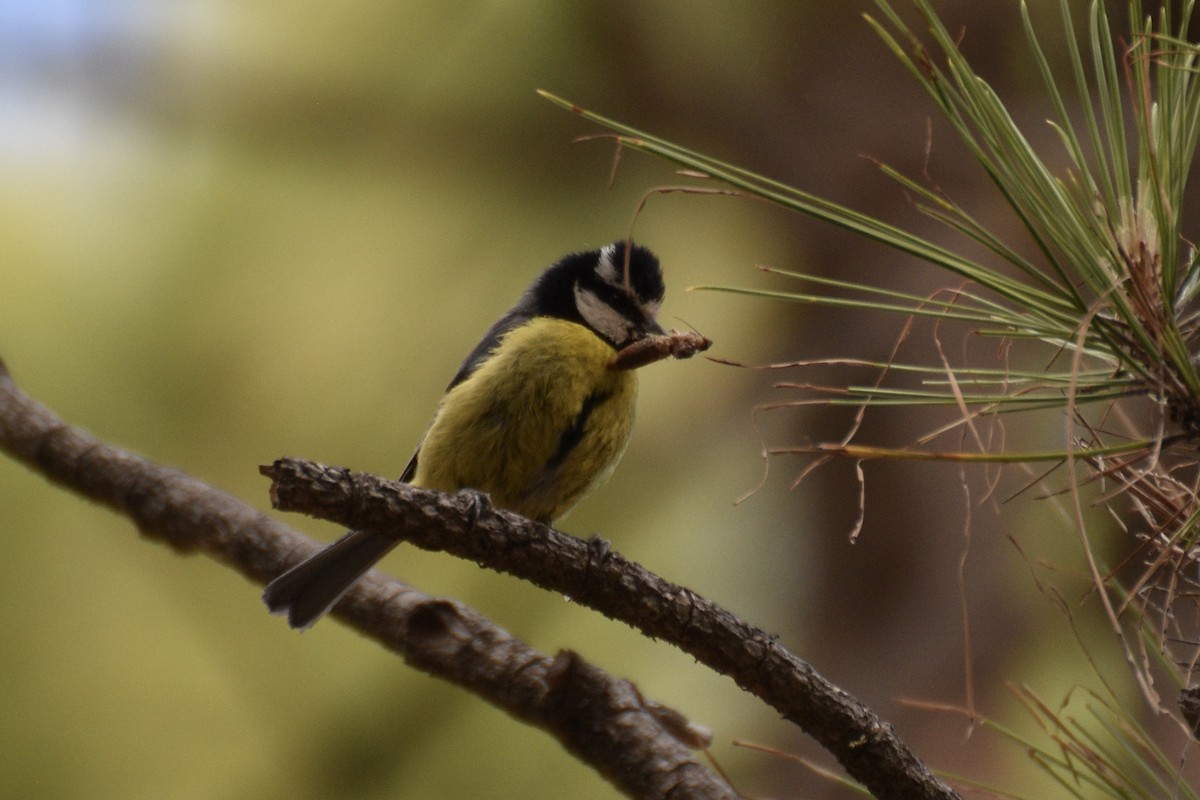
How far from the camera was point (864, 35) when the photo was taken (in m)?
2.00

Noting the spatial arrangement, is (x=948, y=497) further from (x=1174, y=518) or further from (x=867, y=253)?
(x=1174, y=518)

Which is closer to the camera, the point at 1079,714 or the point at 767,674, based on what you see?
the point at 767,674

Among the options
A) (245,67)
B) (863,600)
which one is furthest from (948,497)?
(245,67)

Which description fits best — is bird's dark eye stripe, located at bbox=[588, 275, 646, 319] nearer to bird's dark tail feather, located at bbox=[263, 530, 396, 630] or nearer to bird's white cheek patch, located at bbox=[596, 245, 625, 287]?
bird's white cheek patch, located at bbox=[596, 245, 625, 287]

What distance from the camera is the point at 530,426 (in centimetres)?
160

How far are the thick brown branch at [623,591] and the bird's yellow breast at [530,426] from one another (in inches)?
21.8

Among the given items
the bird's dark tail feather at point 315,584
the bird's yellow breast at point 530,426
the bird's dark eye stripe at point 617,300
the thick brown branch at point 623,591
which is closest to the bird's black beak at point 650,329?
the bird's dark eye stripe at point 617,300

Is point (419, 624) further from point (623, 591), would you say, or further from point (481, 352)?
point (481, 352)

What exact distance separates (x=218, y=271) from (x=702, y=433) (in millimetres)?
849

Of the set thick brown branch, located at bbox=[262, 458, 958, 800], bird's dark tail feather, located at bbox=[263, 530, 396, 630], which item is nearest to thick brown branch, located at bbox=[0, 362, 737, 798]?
bird's dark tail feather, located at bbox=[263, 530, 396, 630]

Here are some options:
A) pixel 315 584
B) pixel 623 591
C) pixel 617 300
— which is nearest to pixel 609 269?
pixel 617 300

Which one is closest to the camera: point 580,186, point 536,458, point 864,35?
point 536,458

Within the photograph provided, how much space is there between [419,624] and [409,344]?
0.57 metres

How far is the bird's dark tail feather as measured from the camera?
1.39m
